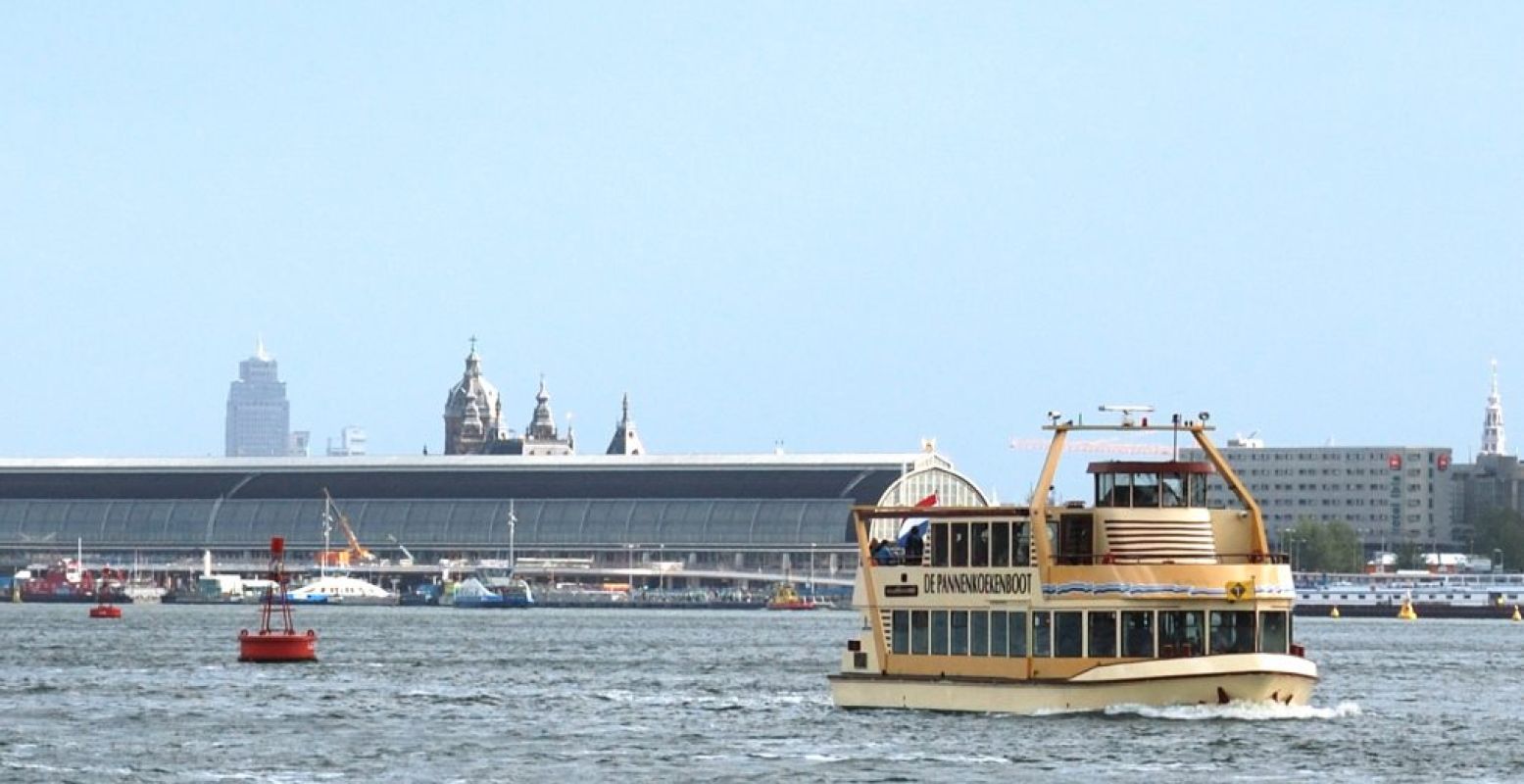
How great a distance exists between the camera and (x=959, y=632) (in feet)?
216

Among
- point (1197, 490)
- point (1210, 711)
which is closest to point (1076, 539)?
point (1197, 490)

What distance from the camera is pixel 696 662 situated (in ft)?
363

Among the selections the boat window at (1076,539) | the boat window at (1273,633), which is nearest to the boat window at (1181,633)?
the boat window at (1273,633)

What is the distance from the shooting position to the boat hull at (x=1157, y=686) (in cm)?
6322

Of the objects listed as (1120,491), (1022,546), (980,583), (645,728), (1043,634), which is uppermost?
(1120,491)

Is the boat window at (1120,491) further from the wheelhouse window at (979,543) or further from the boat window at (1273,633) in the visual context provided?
the boat window at (1273,633)

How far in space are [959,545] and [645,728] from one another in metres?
7.83

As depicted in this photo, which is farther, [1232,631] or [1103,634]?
[1232,631]

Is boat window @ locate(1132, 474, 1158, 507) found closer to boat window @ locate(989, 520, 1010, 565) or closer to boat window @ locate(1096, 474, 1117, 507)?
boat window @ locate(1096, 474, 1117, 507)

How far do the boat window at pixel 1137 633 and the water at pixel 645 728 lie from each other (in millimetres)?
1149

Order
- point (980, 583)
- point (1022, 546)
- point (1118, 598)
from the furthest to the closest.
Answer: point (980, 583)
point (1022, 546)
point (1118, 598)

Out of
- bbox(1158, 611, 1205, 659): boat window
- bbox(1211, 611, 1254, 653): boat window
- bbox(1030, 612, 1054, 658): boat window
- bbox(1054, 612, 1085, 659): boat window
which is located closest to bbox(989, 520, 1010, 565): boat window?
bbox(1030, 612, 1054, 658): boat window

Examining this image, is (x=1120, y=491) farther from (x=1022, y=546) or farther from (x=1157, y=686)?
(x=1157, y=686)

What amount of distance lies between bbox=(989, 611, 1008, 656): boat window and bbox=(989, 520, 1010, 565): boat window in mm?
1003
